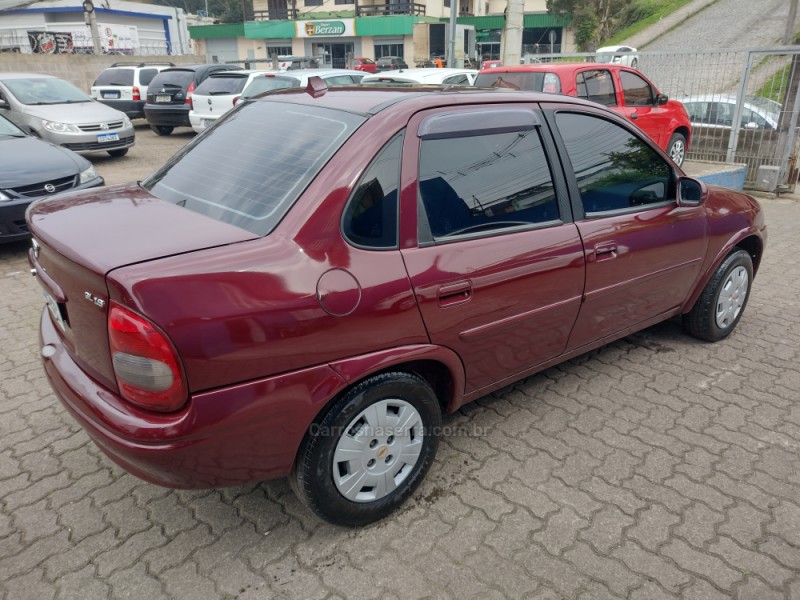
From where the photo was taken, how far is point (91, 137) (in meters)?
10.3

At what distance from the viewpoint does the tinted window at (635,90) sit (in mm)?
8836

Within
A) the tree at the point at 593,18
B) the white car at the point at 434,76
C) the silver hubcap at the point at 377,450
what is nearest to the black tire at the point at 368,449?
the silver hubcap at the point at 377,450

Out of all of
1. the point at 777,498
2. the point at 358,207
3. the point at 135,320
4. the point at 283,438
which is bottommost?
the point at 777,498

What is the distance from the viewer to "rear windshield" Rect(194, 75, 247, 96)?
12125 millimetres

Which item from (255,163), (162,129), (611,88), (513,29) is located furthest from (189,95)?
(255,163)

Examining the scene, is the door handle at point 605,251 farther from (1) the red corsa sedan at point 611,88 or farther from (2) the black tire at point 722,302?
(1) the red corsa sedan at point 611,88

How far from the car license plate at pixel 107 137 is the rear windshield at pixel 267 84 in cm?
240

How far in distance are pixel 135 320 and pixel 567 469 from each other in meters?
2.07

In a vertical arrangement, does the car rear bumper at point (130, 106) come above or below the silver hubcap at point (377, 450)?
above

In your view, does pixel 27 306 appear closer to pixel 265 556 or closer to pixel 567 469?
pixel 265 556

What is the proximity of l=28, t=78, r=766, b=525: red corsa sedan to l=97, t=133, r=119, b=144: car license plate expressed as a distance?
8604mm

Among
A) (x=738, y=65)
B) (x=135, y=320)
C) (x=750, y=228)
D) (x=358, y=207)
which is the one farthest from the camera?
(x=738, y=65)

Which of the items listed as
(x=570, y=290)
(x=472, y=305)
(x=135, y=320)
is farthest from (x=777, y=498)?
(x=135, y=320)

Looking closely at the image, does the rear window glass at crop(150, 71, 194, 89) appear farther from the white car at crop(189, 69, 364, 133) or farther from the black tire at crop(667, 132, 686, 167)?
the black tire at crop(667, 132, 686, 167)
